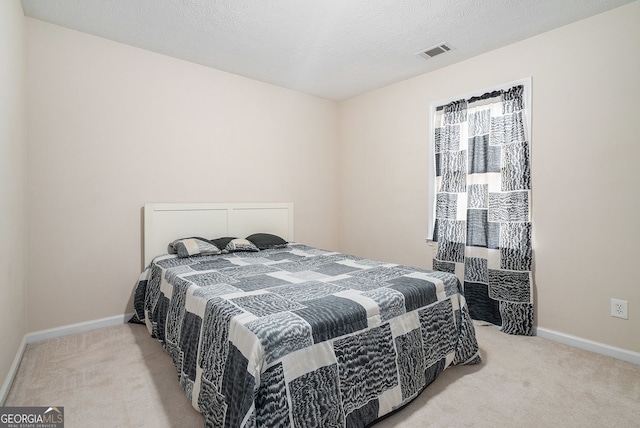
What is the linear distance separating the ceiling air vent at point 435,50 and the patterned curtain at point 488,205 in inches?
20.2

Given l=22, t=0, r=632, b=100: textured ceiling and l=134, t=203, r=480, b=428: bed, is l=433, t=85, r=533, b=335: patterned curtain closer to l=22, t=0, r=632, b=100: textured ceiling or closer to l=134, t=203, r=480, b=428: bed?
l=22, t=0, r=632, b=100: textured ceiling

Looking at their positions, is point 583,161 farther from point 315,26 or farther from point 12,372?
point 12,372

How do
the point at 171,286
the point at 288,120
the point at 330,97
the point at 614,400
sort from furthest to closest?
the point at 330,97, the point at 288,120, the point at 171,286, the point at 614,400

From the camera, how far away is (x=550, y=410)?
68.7 inches

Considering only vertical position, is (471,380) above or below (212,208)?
→ below

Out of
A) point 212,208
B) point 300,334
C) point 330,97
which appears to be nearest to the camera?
point 300,334

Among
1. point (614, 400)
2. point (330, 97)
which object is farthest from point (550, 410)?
point (330, 97)

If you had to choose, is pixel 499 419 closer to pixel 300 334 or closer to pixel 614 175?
pixel 300 334

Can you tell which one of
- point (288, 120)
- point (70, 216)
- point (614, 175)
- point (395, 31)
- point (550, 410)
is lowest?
point (550, 410)

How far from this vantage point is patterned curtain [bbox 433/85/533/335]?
2.79 metres

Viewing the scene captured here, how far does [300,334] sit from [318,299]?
1.15 ft

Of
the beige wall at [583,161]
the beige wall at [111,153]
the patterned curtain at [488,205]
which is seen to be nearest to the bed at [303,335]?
the beige wall at [111,153]

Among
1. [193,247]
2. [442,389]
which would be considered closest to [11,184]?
[193,247]

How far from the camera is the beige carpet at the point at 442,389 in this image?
1.67m
